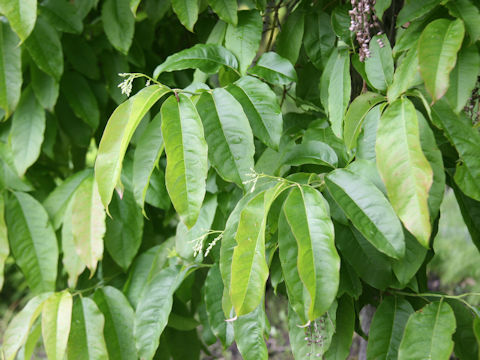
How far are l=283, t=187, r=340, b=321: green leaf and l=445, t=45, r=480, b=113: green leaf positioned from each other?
259 mm

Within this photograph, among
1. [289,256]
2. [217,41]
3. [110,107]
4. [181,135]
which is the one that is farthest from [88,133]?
[289,256]

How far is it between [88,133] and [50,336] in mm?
610

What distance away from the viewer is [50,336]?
977 millimetres

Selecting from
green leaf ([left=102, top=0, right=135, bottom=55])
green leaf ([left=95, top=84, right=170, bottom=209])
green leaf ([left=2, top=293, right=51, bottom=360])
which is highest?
green leaf ([left=102, top=0, right=135, bottom=55])

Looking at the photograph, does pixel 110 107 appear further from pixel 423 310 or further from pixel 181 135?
pixel 423 310

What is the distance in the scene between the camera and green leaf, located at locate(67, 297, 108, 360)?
1021 mm

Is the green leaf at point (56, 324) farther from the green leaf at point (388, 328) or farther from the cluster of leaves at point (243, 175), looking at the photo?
the green leaf at point (388, 328)

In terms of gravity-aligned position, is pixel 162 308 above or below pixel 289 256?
below

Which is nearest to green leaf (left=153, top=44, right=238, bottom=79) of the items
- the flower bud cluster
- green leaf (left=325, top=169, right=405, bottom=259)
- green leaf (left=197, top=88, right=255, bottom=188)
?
green leaf (left=197, top=88, right=255, bottom=188)

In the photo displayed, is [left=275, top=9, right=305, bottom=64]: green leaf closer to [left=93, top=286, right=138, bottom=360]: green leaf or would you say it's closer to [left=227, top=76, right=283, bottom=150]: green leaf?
[left=227, top=76, right=283, bottom=150]: green leaf

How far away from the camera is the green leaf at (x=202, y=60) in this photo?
37.1 inches

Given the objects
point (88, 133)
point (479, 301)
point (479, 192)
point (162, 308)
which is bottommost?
point (479, 301)

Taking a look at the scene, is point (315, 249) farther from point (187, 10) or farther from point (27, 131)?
point (27, 131)

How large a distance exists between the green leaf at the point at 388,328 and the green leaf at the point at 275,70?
0.46 metres
